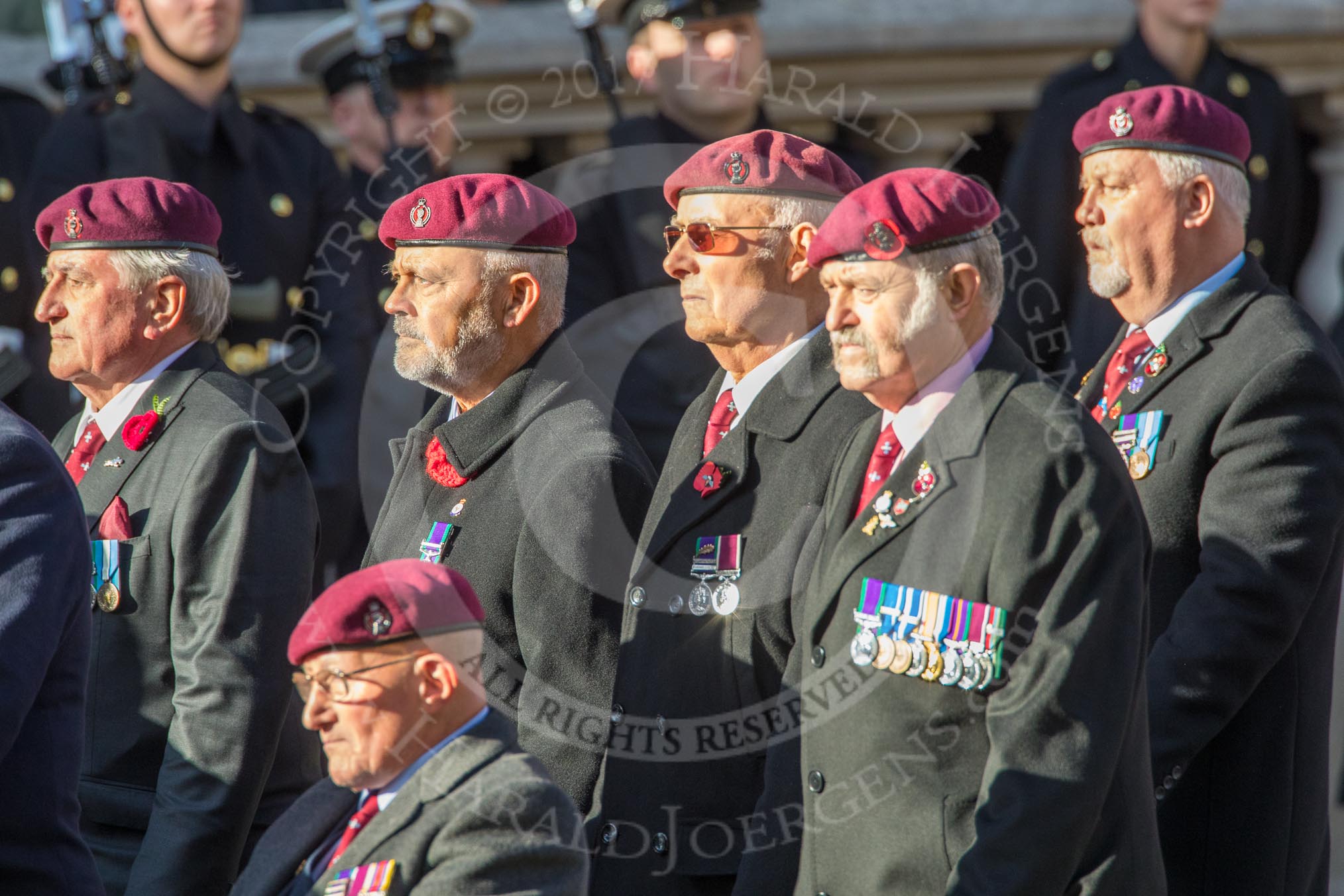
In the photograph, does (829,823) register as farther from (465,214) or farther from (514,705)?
(465,214)

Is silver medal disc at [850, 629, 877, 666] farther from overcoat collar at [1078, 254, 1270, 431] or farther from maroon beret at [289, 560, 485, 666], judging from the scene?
overcoat collar at [1078, 254, 1270, 431]

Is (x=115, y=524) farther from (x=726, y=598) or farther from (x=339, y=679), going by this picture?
(x=726, y=598)

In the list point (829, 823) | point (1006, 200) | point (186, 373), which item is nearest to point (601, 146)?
point (1006, 200)

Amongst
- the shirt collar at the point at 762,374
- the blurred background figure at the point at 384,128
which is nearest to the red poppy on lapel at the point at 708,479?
the shirt collar at the point at 762,374

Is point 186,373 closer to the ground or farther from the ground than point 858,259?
closer to the ground

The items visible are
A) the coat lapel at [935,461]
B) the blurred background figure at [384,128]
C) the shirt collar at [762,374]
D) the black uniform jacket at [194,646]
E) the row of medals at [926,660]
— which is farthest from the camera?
the blurred background figure at [384,128]

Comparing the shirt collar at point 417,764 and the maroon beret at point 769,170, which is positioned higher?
the maroon beret at point 769,170

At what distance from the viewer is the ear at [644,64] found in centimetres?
624

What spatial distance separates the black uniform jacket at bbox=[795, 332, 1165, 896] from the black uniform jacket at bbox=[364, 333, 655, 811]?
52cm

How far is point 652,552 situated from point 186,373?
1.17 metres

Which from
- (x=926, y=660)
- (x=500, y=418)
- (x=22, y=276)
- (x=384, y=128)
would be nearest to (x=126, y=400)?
(x=500, y=418)

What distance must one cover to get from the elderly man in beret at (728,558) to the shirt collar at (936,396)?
30 centimetres

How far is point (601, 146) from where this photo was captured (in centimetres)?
762

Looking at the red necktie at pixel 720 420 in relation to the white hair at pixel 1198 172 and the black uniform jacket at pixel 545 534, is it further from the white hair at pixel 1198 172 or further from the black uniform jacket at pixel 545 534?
the white hair at pixel 1198 172
